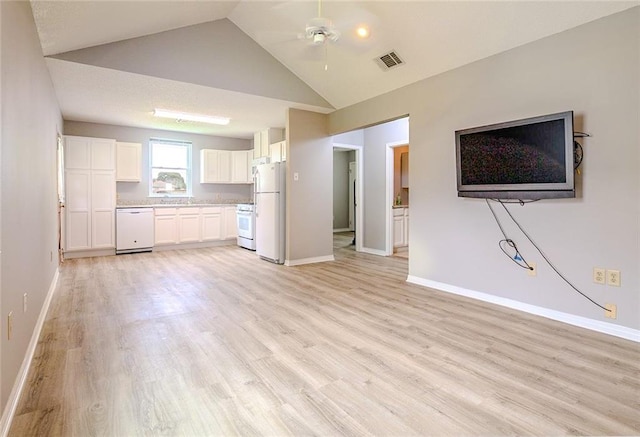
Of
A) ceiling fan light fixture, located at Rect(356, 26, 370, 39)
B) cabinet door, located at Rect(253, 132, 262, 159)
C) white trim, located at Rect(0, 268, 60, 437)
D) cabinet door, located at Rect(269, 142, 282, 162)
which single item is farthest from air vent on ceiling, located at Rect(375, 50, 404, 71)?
white trim, located at Rect(0, 268, 60, 437)

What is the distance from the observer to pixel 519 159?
3025 millimetres

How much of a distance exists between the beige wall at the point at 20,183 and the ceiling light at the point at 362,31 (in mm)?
2851

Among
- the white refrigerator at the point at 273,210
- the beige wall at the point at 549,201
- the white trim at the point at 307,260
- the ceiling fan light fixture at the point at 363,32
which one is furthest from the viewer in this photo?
the white refrigerator at the point at 273,210

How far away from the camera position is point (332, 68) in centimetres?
453

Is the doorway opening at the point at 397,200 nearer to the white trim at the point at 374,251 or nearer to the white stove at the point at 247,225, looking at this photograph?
the white trim at the point at 374,251

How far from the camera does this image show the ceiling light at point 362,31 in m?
3.69

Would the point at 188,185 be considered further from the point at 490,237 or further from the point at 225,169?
the point at 490,237

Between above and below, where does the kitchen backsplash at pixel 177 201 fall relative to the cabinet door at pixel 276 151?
below

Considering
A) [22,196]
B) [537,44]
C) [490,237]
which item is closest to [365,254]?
[490,237]

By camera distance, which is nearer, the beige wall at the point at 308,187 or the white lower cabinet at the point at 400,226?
the beige wall at the point at 308,187

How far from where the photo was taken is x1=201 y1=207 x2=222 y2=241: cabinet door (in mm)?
7148

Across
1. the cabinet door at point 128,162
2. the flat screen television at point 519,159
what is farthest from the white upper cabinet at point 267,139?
the flat screen television at point 519,159

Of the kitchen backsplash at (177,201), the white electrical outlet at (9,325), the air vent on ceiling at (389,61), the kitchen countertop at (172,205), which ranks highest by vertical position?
the air vent on ceiling at (389,61)

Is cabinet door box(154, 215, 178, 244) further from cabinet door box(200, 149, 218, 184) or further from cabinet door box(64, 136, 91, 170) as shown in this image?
cabinet door box(64, 136, 91, 170)
